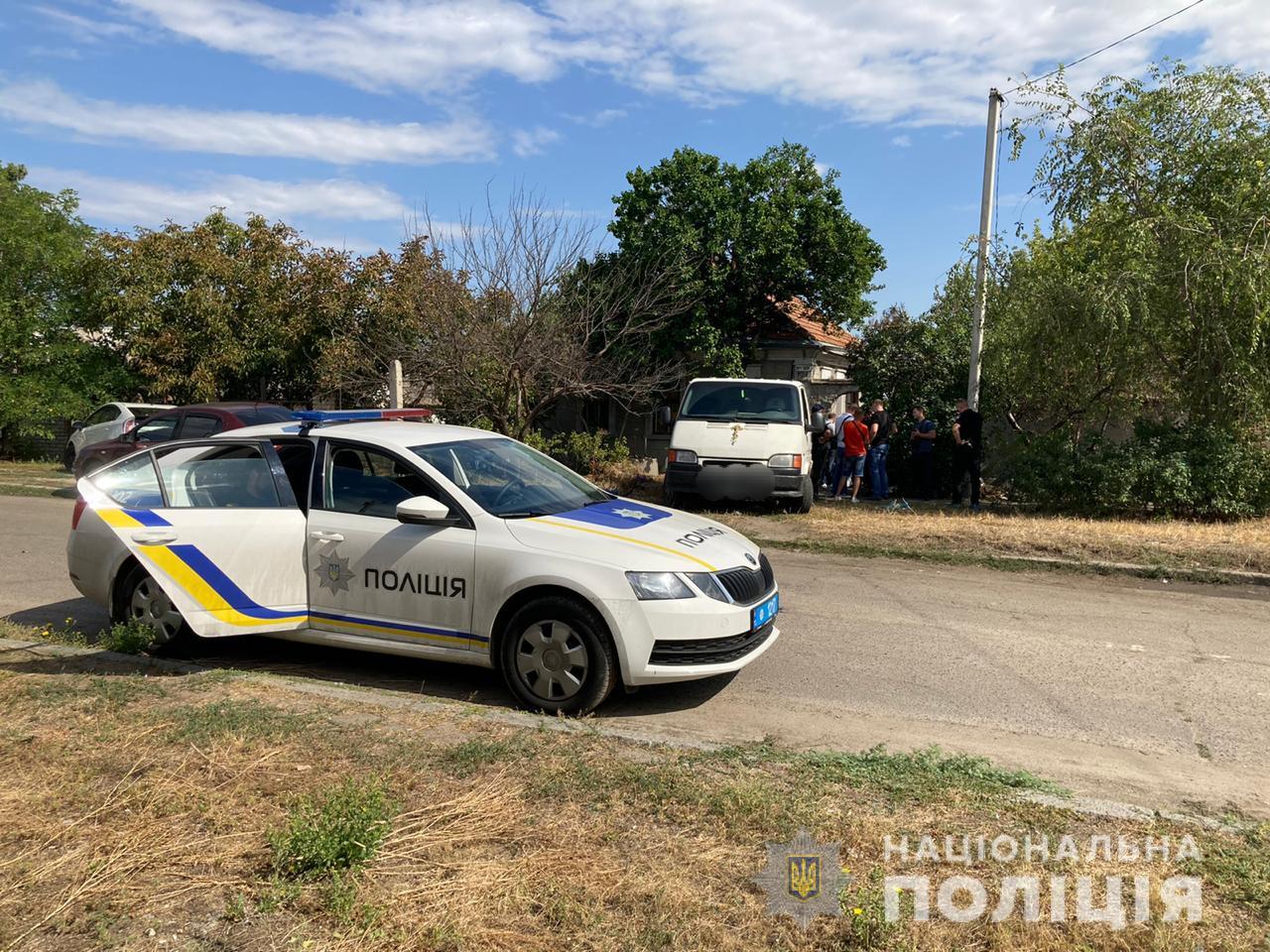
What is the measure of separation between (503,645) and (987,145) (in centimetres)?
1390

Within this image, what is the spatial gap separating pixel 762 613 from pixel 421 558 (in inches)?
80.4

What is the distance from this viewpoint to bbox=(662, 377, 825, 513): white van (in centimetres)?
1312

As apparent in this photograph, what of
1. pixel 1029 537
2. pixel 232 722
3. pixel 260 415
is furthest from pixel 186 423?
pixel 1029 537

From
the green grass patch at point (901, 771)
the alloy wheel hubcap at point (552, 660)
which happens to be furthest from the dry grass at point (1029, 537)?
the alloy wheel hubcap at point (552, 660)

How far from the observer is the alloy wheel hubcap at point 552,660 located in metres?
5.09

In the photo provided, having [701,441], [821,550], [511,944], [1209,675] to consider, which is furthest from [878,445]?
[511,944]

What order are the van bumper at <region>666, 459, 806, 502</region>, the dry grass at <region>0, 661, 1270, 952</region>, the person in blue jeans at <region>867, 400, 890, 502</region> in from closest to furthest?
the dry grass at <region>0, 661, 1270, 952</region> → the van bumper at <region>666, 459, 806, 502</region> → the person in blue jeans at <region>867, 400, 890, 502</region>

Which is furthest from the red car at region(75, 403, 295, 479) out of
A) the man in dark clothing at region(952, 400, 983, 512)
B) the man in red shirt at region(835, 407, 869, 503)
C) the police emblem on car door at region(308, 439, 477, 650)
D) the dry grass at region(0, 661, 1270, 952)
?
the man in dark clothing at region(952, 400, 983, 512)

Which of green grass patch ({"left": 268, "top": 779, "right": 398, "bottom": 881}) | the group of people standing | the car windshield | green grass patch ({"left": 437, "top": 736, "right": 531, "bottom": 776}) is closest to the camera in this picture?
green grass patch ({"left": 268, "top": 779, "right": 398, "bottom": 881})

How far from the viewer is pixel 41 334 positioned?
22625mm

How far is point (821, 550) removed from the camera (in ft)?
36.9

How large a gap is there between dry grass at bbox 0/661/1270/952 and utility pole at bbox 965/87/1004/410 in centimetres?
1219

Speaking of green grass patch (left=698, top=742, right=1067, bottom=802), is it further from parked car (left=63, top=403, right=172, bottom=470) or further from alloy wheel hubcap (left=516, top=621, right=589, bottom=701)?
parked car (left=63, top=403, right=172, bottom=470)

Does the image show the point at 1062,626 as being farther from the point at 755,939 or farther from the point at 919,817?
the point at 755,939
